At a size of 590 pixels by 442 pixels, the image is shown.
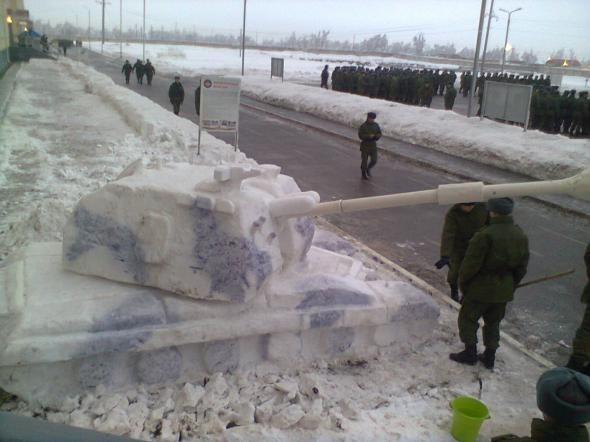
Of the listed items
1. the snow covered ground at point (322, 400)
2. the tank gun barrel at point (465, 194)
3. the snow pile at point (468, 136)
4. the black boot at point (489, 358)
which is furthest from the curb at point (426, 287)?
the snow pile at point (468, 136)

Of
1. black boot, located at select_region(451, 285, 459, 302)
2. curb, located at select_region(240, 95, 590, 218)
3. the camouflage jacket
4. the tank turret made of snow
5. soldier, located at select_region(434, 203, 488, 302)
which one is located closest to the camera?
the tank turret made of snow

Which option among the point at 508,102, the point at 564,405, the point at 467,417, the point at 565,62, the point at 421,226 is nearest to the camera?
the point at 564,405

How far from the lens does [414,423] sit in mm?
3863

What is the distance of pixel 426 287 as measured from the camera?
610 centimetres

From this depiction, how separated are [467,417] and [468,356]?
113cm

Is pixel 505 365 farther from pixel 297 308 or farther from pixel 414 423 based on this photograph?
pixel 297 308

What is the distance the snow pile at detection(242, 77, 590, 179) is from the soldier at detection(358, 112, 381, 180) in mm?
3930

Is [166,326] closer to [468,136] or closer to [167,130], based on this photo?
[167,130]

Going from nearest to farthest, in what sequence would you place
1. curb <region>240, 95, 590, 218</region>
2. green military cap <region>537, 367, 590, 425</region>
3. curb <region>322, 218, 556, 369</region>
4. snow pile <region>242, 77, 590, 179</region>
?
green military cap <region>537, 367, 590, 425</region>
curb <region>322, 218, 556, 369</region>
curb <region>240, 95, 590, 218</region>
snow pile <region>242, 77, 590, 179</region>

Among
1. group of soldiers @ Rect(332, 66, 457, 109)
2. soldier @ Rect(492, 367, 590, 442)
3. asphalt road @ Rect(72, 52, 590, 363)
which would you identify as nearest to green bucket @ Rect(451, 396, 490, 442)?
soldier @ Rect(492, 367, 590, 442)

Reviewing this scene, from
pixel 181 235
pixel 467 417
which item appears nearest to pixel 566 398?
pixel 467 417

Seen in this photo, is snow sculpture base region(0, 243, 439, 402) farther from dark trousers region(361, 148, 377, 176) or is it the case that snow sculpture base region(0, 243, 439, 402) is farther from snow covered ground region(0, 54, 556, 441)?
dark trousers region(361, 148, 377, 176)

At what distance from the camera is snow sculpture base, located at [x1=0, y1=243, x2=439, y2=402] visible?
12.4 ft

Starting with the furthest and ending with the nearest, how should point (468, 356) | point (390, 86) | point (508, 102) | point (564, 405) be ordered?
1. point (390, 86)
2. point (508, 102)
3. point (468, 356)
4. point (564, 405)
